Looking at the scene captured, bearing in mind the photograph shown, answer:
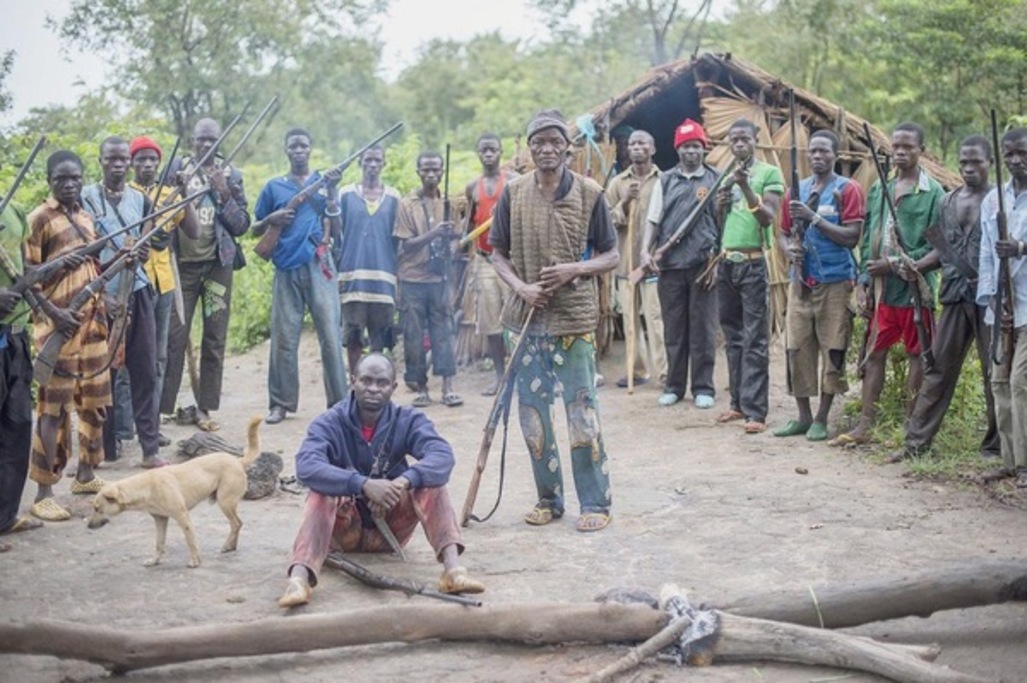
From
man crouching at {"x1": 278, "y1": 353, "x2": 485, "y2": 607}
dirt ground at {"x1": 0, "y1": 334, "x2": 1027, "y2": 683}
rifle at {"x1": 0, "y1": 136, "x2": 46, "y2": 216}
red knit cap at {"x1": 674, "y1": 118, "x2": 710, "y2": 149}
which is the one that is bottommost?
dirt ground at {"x1": 0, "y1": 334, "x2": 1027, "y2": 683}

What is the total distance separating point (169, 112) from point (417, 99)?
11.8 metres

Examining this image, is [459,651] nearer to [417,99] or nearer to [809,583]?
[809,583]

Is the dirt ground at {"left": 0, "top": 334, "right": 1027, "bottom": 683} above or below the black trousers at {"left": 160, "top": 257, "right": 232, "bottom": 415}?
below

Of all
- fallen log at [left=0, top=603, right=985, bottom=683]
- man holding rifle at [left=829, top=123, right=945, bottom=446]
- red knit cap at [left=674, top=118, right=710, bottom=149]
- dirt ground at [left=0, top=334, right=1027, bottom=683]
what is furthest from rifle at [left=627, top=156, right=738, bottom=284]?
fallen log at [left=0, top=603, right=985, bottom=683]

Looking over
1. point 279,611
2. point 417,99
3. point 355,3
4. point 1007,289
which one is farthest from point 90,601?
point 417,99

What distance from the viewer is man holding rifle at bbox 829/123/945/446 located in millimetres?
7480

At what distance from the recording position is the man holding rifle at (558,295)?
6227 millimetres

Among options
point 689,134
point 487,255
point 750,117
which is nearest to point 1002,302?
point 689,134

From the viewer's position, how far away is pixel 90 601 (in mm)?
5234

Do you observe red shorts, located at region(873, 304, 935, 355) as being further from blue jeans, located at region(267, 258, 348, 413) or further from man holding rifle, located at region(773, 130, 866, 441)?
blue jeans, located at region(267, 258, 348, 413)

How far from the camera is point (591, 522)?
626 cm

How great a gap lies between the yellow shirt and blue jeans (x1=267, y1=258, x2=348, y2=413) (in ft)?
3.03

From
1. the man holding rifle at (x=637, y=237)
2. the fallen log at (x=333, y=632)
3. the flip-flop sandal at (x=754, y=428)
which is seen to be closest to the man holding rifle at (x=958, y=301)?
the flip-flop sandal at (x=754, y=428)

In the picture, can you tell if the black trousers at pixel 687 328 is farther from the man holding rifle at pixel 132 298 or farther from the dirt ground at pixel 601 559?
the man holding rifle at pixel 132 298
